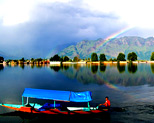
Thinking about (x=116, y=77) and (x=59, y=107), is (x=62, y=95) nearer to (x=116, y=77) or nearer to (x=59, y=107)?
(x=59, y=107)

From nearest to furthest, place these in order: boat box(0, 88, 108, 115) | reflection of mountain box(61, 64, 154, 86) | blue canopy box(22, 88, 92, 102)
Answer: boat box(0, 88, 108, 115), blue canopy box(22, 88, 92, 102), reflection of mountain box(61, 64, 154, 86)

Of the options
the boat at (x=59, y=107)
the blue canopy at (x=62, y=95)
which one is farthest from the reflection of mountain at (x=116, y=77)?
the boat at (x=59, y=107)

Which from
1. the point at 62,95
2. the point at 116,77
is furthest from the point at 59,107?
the point at 116,77

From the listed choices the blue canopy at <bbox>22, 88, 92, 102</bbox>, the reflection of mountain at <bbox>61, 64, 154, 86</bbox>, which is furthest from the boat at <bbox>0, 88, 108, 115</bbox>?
the reflection of mountain at <bbox>61, 64, 154, 86</bbox>

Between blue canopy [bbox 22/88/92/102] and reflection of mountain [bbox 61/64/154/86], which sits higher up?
blue canopy [bbox 22/88/92/102]

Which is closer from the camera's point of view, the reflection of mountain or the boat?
the boat

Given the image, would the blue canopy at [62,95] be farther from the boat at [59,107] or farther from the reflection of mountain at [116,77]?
the reflection of mountain at [116,77]

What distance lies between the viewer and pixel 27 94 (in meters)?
28.8

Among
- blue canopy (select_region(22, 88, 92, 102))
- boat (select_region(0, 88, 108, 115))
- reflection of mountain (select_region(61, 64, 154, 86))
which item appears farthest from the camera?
reflection of mountain (select_region(61, 64, 154, 86))

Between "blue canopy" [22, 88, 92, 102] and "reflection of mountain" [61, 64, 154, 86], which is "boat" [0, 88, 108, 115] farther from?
"reflection of mountain" [61, 64, 154, 86]

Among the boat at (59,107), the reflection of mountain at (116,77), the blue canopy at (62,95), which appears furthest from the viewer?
the reflection of mountain at (116,77)

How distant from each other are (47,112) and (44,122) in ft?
5.54

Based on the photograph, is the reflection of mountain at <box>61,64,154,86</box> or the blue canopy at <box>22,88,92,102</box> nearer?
the blue canopy at <box>22,88,92,102</box>

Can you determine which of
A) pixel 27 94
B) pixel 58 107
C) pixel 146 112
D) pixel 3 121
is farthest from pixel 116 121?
pixel 3 121
